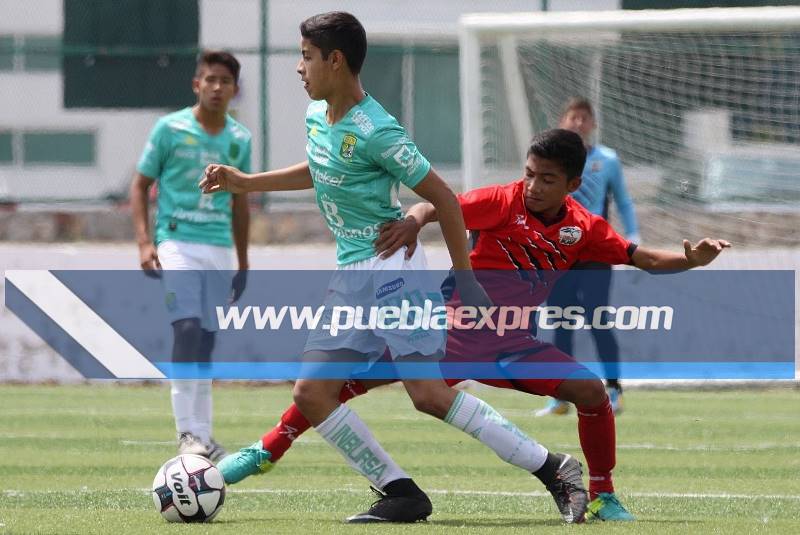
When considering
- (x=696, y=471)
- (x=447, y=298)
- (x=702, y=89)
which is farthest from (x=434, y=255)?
(x=447, y=298)

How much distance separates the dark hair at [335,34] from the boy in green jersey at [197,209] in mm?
2657

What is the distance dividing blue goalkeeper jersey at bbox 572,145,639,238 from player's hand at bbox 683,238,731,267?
15.1 feet

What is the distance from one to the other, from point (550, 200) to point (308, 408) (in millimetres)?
1334

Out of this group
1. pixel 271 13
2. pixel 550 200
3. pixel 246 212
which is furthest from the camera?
pixel 271 13

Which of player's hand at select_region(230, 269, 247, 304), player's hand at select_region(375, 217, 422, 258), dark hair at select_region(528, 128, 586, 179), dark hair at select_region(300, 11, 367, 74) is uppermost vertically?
dark hair at select_region(300, 11, 367, 74)

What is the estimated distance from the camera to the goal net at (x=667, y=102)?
42.3 ft

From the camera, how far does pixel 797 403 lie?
12.6 m

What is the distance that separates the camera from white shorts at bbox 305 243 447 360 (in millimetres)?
5852

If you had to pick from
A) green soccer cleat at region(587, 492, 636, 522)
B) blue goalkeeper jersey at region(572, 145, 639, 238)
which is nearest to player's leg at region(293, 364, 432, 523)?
green soccer cleat at region(587, 492, 636, 522)

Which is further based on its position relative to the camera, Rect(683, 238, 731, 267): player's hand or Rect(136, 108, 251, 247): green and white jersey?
Rect(136, 108, 251, 247): green and white jersey

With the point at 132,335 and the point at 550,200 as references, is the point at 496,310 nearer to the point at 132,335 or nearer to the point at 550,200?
the point at 550,200

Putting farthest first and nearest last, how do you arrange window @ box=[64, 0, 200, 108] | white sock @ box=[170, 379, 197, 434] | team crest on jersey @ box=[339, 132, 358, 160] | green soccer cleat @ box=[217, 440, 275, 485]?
window @ box=[64, 0, 200, 108] < white sock @ box=[170, 379, 197, 434] < green soccer cleat @ box=[217, 440, 275, 485] < team crest on jersey @ box=[339, 132, 358, 160]

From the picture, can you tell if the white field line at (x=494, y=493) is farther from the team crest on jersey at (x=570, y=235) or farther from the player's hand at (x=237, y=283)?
the player's hand at (x=237, y=283)

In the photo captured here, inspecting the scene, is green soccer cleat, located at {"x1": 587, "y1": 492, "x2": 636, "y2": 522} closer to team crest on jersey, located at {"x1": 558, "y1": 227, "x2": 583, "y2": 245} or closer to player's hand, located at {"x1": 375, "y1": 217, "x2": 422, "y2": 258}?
team crest on jersey, located at {"x1": 558, "y1": 227, "x2": 583, "y2": 245}
